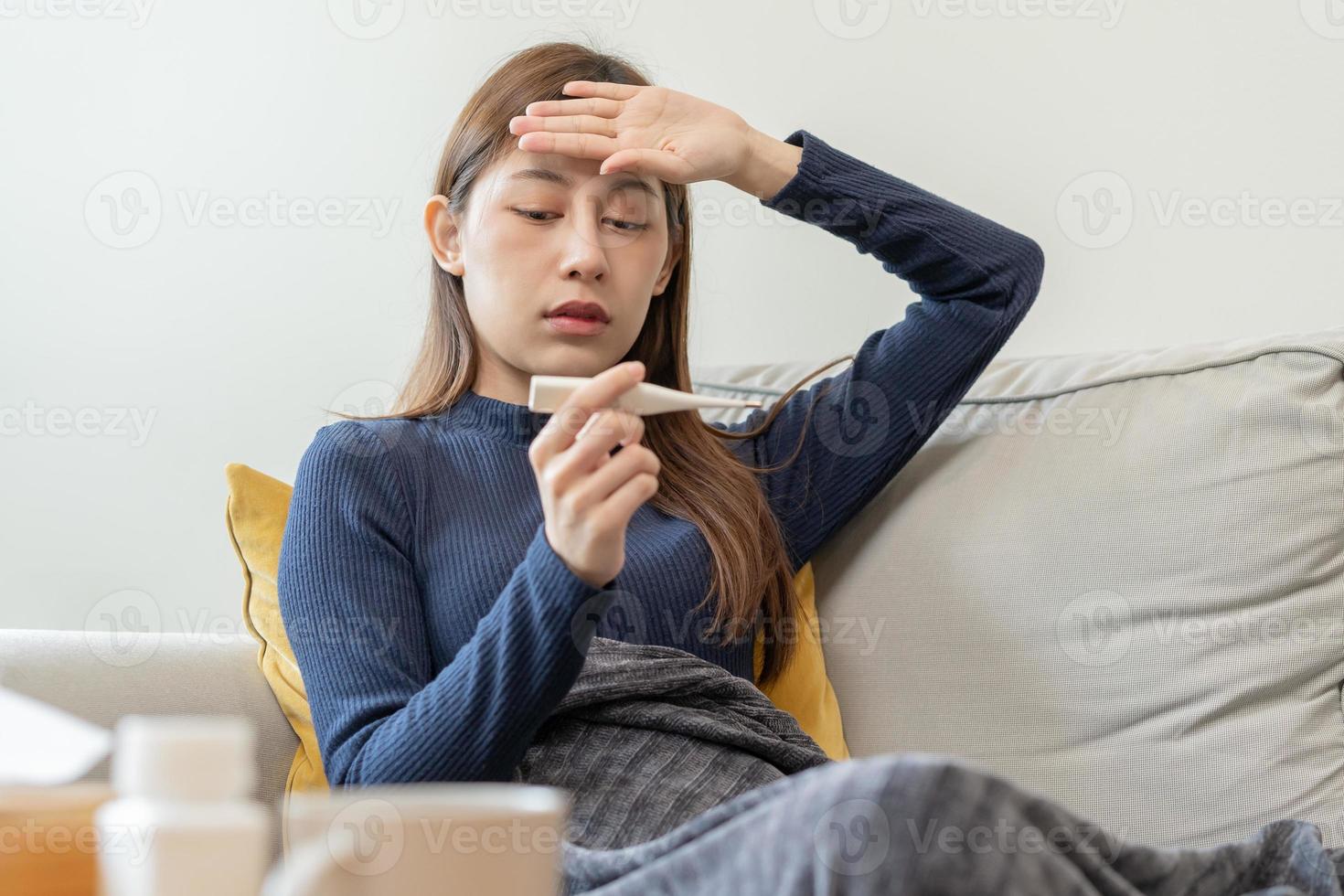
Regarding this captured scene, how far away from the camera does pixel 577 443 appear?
0.82 meters

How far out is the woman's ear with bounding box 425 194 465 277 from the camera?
52.6 inches

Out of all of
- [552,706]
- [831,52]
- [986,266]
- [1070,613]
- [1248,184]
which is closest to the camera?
[552,706]

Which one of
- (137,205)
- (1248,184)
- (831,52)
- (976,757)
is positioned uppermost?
(831,52)

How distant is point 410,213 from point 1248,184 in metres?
1.19

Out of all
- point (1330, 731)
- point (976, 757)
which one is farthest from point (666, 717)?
point (1330, 731)

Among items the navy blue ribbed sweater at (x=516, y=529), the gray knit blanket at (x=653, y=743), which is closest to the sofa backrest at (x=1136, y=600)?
the navy blue ribbed sweater at (x=516, y=529)

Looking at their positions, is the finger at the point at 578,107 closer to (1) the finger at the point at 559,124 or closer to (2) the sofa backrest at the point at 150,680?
(1) the finger at the point at 559,124

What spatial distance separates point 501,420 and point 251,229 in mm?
777

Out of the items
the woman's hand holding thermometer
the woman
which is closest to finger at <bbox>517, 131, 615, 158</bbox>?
the woman

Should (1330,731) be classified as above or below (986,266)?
below

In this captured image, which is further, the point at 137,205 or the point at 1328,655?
the point at 137,205

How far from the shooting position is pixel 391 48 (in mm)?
1848

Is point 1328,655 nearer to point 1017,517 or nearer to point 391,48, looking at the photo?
point 1017,517

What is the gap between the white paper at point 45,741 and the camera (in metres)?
0.95
